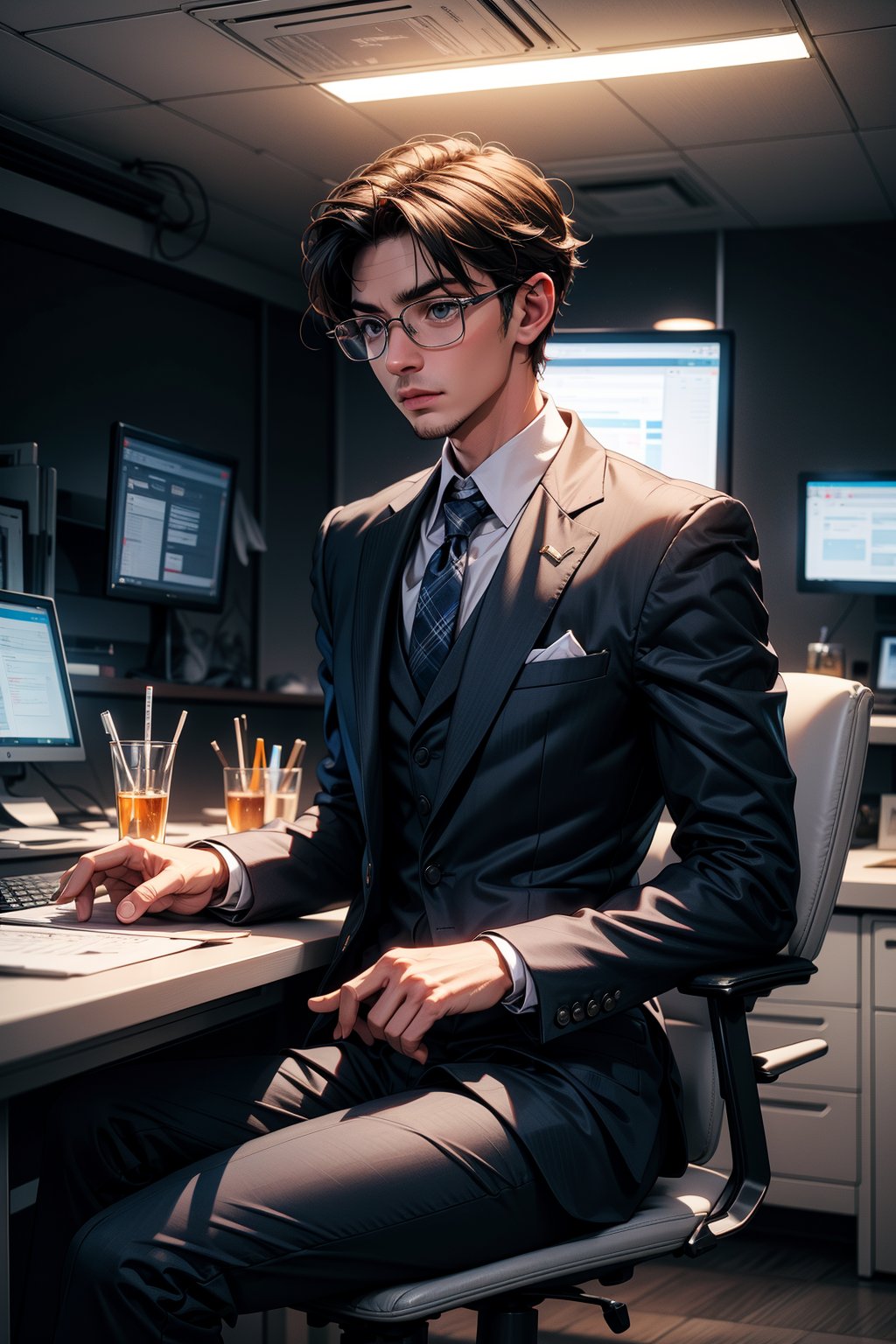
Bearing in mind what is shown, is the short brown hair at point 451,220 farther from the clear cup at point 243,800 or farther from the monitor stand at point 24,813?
the monitor stand at point 24,813

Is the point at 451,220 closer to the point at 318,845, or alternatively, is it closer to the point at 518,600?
the point at 518,600

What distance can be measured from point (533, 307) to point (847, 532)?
2.16m

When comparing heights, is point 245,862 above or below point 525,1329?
above

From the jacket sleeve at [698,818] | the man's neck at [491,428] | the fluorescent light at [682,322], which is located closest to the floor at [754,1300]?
the jacket sleeve at [698,818]

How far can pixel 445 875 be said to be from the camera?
1.39 m

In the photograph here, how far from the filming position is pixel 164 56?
2.93 meters

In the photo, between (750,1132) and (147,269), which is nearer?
(750,1132)

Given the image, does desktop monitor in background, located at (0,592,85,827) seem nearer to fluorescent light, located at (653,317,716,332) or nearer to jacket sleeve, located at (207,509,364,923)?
jacket sleeve, located at (207,509,364,923)

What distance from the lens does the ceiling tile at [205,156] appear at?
3.33 m

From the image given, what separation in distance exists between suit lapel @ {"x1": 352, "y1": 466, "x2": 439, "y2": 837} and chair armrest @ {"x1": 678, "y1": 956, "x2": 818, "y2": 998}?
382 millimetres

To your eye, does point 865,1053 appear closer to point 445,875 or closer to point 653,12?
point 445,875

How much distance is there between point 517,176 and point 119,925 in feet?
3.15

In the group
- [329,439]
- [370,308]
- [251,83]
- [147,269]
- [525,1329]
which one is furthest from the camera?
[329,439]

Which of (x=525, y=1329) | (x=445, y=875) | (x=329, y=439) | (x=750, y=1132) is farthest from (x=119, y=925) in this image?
(x=329, y=439)
